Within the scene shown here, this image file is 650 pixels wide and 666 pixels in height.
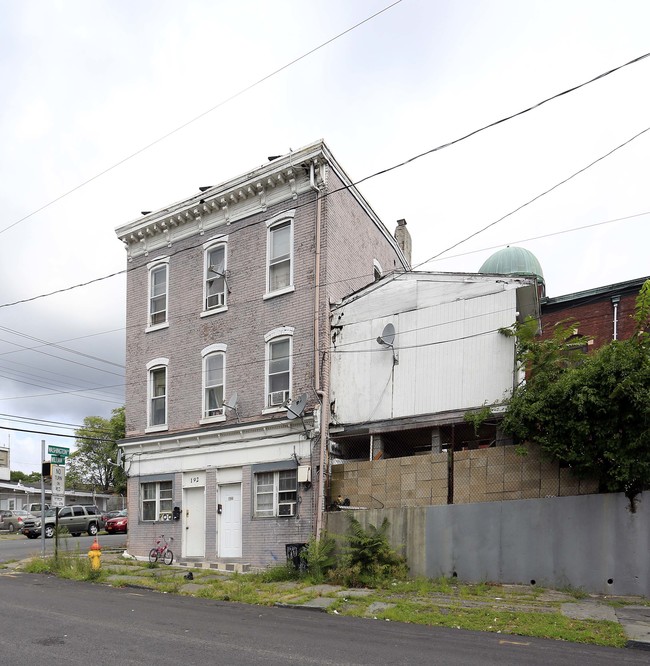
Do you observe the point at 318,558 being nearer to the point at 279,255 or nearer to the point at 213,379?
the point at 213,379

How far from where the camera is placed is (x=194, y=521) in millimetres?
20375

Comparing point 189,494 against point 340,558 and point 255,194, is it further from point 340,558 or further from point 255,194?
point 255,194

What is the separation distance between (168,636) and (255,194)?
13.6 metres

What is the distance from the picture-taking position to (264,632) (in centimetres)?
970

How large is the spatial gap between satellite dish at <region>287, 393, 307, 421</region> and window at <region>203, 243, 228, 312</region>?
4.37 meters

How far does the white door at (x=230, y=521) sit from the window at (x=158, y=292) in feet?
19.4

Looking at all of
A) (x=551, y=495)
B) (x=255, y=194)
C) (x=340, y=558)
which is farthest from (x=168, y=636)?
(x=255, y=194)

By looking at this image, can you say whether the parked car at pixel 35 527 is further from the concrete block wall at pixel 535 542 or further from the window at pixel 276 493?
the concrete block wall at pixel 535 542

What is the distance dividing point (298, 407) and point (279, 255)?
Result: 463cm

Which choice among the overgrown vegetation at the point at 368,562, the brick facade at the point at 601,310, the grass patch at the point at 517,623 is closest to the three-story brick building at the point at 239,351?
the overgrown vegetation at the point at 368,562

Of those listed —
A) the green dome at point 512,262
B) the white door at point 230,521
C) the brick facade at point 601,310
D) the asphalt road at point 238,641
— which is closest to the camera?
the asphalt road at point 238,641

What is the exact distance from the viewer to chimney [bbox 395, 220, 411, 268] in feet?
86.5

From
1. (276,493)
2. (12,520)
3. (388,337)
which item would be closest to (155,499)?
(276,493)

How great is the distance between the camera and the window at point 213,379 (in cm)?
2042
